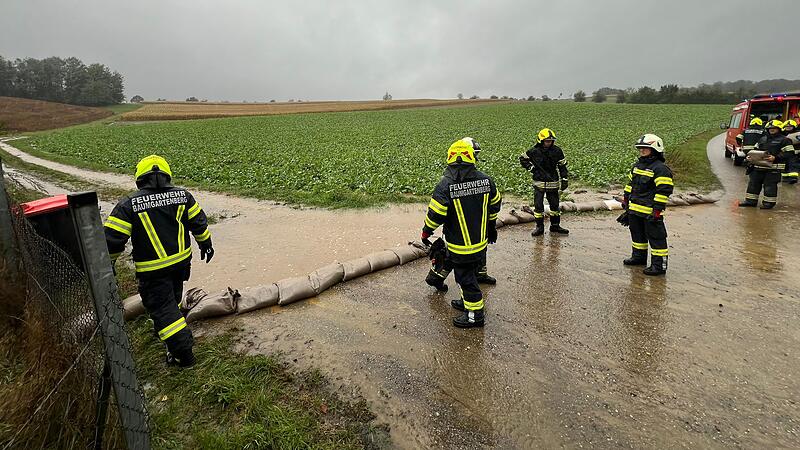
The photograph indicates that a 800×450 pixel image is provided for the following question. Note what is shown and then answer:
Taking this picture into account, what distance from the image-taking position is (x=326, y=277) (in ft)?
19.2

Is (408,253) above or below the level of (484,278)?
above

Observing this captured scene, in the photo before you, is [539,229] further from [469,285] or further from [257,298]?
[257,298]

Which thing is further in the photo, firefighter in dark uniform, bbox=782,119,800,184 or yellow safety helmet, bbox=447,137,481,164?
firefighter in dark uniform, bbox=782,119,800,184

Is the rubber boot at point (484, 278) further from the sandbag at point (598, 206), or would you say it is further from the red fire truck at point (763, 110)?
the red fire truck at point (763, 110)

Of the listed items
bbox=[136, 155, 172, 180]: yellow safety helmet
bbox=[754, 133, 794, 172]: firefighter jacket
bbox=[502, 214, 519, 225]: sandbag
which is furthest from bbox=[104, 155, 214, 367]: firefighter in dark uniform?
bbox=[754, 133, 794, 172]: firefighter jacket

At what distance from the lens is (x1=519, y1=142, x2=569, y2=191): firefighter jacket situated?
7785 mm

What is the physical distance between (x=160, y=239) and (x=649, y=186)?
647cm

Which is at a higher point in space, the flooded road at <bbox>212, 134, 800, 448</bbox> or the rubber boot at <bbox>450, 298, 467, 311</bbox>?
the rubber boot at <bbox>450, 298, 467, 311</bbox>

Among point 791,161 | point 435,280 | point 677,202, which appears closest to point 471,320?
point 435,280

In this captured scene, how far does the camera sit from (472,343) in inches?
177

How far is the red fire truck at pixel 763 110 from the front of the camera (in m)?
15.3

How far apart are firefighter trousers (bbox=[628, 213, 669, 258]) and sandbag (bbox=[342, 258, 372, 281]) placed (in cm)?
417

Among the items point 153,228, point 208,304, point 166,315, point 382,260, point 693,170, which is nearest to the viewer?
point 153,228

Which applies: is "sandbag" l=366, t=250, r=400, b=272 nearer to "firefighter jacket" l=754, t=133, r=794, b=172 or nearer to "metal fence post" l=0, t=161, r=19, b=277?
"metal fence post" l=0, t=161, r=19, b=277
